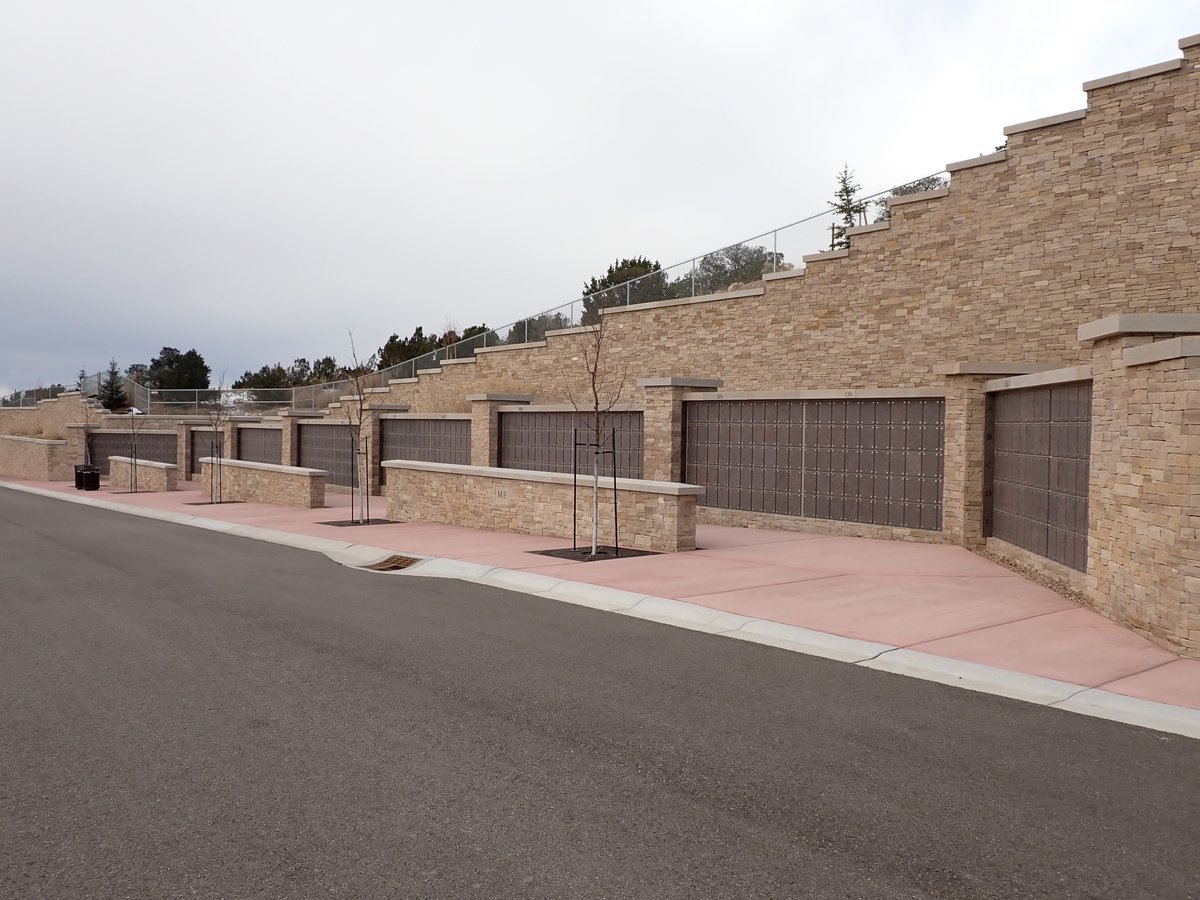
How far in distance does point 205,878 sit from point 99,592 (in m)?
9.28

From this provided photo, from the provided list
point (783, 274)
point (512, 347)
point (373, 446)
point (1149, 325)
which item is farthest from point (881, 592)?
point (512, 347)

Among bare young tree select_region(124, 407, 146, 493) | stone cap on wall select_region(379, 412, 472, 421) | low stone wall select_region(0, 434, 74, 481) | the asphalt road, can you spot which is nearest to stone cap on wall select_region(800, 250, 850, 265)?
stone cap on wall select_region(379, 412, 472, 421)

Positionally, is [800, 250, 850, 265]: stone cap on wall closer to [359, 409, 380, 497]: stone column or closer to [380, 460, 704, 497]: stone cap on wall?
[380, 460, 704, 497]: stone cap on wall

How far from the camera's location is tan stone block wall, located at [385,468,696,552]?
16.0 metres

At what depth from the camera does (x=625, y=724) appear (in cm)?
647

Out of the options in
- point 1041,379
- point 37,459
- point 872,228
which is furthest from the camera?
point 37,459

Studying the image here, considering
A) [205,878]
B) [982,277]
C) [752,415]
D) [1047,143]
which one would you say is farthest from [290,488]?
[205,878]

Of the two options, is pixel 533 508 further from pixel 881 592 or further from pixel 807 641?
pixel 807 641

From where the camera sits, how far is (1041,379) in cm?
1287

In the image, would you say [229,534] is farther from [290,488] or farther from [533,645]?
[533,645]

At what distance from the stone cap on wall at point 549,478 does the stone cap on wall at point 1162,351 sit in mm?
7365

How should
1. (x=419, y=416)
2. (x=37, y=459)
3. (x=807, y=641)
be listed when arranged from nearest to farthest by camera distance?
(x=807, y=641) → (x=419, y=416) → (x=37, y=459)

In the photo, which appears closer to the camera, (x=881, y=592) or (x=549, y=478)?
(x=881, y=592)

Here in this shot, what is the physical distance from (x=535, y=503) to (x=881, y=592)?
8.15m
